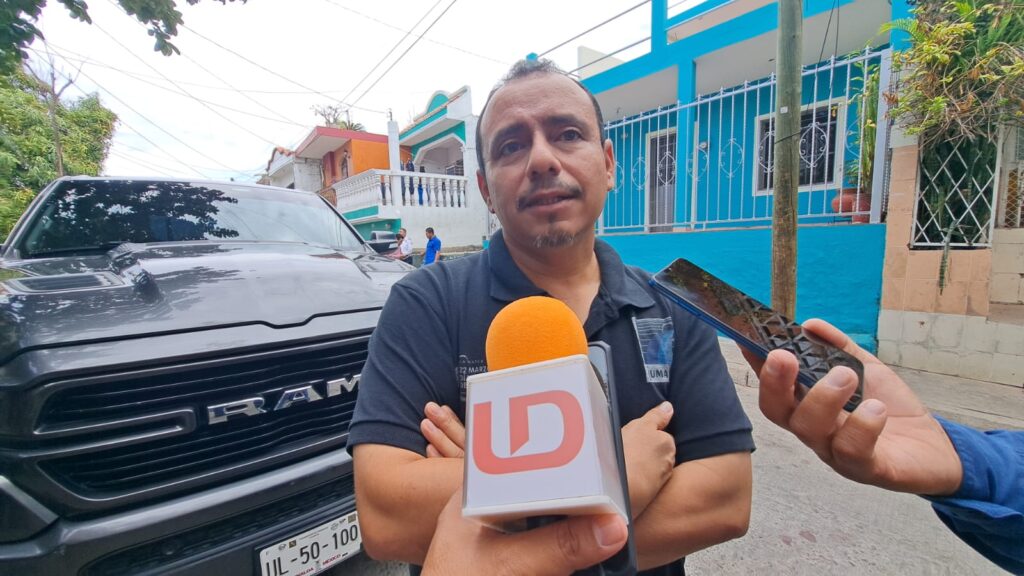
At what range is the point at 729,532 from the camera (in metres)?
0.92

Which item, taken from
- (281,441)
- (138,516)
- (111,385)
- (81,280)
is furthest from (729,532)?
(81,280)

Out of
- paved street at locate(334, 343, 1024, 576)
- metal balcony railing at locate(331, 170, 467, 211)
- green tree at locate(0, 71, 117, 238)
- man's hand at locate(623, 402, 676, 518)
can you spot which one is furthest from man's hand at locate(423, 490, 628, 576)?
green tree at locate(0, 71, 117, 238)

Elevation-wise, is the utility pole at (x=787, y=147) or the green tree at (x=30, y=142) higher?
the green tree at (x=30, y=142)

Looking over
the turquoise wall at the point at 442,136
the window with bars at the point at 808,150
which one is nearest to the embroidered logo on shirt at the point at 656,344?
the window with bars at the point at 808,150

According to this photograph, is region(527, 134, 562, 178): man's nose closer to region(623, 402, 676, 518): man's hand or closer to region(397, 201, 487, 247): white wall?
region(623, 402, 676, 518): man's hand

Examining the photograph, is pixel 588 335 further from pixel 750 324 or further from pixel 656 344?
pixel 750 324

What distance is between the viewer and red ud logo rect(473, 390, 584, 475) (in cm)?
43

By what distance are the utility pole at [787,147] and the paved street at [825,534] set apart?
1109mm

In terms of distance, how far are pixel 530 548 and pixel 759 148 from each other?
23.5 ft

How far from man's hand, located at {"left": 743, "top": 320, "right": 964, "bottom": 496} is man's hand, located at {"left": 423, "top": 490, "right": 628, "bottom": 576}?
49 centimetres

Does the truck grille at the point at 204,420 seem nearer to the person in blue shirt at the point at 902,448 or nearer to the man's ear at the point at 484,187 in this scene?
the man's ear at the point at 484,187

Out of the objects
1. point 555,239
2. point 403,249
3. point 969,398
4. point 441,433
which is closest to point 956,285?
point 969,398

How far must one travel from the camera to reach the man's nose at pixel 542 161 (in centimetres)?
109

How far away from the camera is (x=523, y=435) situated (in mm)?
448
